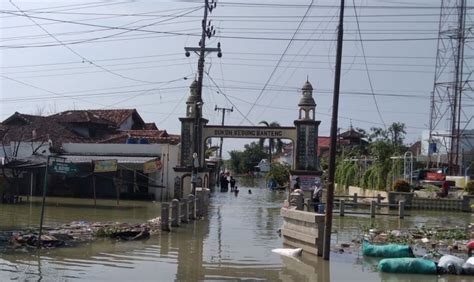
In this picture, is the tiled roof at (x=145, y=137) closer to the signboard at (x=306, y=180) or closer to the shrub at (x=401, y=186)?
the signboard at (x=306, y=180)

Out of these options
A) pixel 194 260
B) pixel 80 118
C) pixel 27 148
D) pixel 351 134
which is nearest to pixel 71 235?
pixel 194 260

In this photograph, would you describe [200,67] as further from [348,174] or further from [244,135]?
[348,174]

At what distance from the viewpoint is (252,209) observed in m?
33.9

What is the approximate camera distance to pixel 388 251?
16.5 metres

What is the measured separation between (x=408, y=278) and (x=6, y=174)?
28468 mm

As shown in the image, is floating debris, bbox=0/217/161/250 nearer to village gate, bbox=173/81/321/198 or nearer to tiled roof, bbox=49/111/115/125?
village gate, bbox=173/81/321/198

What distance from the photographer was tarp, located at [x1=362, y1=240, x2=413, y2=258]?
1606cm

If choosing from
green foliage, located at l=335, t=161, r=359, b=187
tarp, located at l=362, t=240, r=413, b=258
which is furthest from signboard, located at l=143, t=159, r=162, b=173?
tarp, located at l=362, t=240, r=413, b=258

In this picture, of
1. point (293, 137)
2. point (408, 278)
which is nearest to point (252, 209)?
point (293, 137)

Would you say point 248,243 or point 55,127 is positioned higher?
point 55,127

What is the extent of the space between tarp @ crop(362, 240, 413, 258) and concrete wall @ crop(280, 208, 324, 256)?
1362 millimetres

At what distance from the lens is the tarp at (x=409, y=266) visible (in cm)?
1443

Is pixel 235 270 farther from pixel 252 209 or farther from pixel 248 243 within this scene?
pixel 252 209

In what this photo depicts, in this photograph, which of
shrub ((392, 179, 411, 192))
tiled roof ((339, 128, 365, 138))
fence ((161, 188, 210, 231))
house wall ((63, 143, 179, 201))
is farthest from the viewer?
tiled roof ((339, 128, 365, 138))
